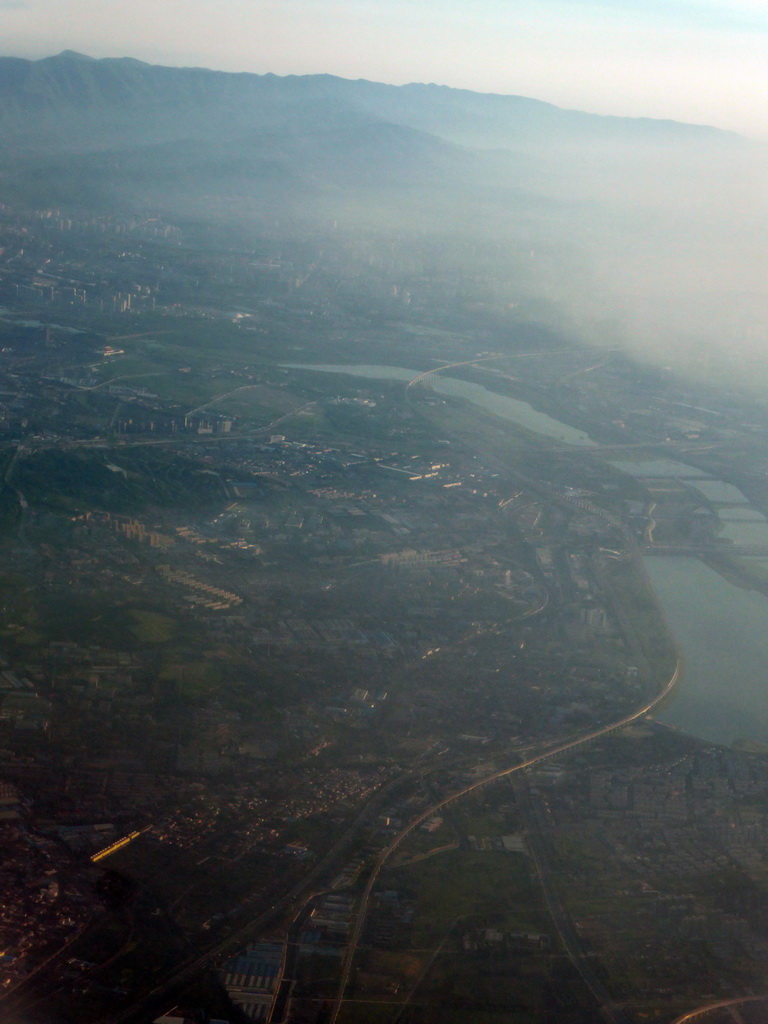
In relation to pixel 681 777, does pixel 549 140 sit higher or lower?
higher

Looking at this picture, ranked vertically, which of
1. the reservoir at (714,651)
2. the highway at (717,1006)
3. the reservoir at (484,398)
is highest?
the reservoir at (484,398)

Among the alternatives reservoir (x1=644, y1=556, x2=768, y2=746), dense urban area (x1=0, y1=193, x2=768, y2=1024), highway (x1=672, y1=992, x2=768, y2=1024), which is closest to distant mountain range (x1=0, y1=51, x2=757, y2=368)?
dense urban area (x1=0, y1=193, x2=768, y2=1024)

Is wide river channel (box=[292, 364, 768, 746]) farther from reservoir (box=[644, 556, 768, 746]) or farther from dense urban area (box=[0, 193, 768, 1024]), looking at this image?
dense urban area (box=[0, 193, 768, 1024])

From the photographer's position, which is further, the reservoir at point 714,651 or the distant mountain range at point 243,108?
the distant mountain range at point 243,108

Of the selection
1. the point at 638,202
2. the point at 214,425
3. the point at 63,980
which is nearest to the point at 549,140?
the point at 638,202

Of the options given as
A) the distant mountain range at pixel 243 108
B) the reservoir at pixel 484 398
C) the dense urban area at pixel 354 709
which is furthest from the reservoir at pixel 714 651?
the distant mountain range at pixel 243 108

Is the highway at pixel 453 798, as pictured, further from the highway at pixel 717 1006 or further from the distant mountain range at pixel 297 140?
the distant mountain range at pixel 297 140

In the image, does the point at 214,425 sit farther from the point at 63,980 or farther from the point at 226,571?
the point at 63,980
